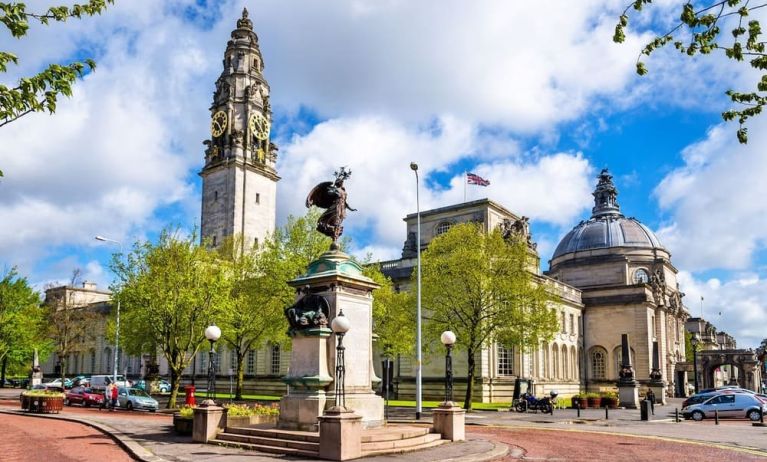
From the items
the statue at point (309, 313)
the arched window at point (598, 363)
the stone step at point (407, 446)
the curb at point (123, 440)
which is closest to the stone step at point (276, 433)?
the stone step at point (407, 446)

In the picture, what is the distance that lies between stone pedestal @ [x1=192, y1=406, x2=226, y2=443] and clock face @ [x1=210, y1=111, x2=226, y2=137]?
56.9 m

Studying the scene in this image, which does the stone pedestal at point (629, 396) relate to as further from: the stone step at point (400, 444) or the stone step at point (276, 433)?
the stone step at point (276, 433)

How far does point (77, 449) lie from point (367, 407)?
25.2ft

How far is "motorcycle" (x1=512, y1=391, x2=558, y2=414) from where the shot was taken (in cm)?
3716

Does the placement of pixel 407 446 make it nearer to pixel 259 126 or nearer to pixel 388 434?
pixel 388 434

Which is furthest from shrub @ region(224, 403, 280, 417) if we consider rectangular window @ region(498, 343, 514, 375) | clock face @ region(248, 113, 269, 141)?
clock face @ region(248, 113, 269, 141)

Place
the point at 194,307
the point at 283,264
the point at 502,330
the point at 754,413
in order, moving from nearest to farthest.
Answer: the point at 754,413, the point at 194,307, the point at 502,330, the point at 283,264

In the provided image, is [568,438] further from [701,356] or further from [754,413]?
[701,356]

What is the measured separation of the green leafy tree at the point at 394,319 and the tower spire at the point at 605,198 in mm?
54100

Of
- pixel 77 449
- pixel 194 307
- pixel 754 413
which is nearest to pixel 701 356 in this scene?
pixel 754 413

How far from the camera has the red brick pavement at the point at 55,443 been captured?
15734mm

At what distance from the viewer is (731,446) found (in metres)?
19.9

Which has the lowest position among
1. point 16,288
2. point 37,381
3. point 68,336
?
point 37,381

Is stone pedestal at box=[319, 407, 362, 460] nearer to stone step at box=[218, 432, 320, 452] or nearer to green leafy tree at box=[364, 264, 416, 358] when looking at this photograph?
stone step at box=[218, 432, 320, 452]
